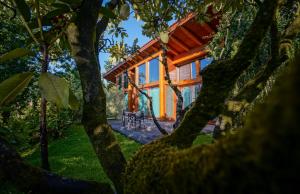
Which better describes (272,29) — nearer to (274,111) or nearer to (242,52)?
(242,52)

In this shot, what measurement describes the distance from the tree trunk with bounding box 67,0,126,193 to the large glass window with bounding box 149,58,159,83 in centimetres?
1811

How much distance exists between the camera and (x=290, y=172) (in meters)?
0.30

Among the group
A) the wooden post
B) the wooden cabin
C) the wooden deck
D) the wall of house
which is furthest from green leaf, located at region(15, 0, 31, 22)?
the wooden post

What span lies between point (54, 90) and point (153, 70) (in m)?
19.5

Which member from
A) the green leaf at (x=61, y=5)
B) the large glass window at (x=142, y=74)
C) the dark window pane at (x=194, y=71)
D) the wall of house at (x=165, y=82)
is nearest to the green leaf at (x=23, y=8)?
the green leaf at (x=61, y=5)

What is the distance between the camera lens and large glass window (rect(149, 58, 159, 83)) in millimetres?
19644

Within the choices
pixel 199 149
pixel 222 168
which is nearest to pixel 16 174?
pixel 199 149

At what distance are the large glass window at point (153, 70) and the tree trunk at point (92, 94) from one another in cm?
1811

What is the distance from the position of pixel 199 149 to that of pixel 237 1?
196 centimetres

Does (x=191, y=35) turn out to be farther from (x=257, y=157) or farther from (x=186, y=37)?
(x=257, y=157)

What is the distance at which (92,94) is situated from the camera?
1.43 meters

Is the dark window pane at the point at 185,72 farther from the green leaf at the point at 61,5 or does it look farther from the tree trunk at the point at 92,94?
the green leaf at the point at 61,5

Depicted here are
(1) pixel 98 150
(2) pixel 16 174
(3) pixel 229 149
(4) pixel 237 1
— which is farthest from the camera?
(4) pixel 237 1

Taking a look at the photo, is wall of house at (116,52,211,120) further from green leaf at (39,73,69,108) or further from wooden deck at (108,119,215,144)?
green leaf at (39,73,69,108)
